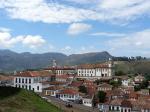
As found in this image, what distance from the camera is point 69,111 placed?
209ft

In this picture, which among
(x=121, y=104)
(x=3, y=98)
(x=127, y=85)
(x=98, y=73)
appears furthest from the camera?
(x=98, y=73)

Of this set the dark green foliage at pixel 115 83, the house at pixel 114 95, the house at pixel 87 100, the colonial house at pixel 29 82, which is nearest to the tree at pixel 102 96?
the house at pixel 114 95

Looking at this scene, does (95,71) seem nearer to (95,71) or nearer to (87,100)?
(95,71)

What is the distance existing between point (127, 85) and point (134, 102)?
3807 cm

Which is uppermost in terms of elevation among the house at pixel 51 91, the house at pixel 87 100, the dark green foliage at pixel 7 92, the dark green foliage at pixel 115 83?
the dark green foliage at pixel 7 92

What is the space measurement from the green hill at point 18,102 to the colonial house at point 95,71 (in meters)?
93.1

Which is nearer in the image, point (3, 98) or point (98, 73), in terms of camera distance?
point (3, 98)

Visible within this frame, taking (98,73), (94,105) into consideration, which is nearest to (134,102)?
(94,105)

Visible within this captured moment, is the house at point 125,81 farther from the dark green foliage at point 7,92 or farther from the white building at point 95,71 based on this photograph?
the dark green foliage at point 7,92

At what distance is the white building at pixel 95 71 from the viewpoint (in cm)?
15000

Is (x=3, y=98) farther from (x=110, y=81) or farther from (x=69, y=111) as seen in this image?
(x=110, y=81)

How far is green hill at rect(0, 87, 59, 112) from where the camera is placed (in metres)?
47.0

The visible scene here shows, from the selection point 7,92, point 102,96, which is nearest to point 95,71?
point 102,96

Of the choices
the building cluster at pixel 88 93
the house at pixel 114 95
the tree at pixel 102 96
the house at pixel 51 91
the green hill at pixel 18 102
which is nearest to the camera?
the green hill at pixel 18 102
